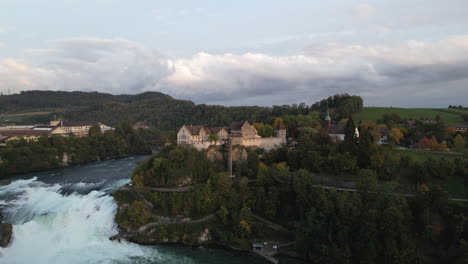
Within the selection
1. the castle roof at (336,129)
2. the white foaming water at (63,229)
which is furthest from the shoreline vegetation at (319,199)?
the castle roof at (336,129)

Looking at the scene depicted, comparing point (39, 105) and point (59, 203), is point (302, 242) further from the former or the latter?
point (39, 105)

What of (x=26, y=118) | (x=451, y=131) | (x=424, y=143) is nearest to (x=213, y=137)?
(x=424, y=143)

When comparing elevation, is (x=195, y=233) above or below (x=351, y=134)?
below

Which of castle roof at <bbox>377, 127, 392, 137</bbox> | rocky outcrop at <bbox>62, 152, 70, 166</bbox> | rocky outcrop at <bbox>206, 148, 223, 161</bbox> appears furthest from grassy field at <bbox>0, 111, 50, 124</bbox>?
castle roof at <bbox>377, 127, 392, 137</bbox>

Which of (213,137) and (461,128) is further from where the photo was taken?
(461,128)

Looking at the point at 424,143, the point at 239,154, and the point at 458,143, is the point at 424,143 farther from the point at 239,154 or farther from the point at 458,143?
the point at 239,154

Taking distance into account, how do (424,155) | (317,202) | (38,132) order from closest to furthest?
(317,202), (424,155), (38,132)

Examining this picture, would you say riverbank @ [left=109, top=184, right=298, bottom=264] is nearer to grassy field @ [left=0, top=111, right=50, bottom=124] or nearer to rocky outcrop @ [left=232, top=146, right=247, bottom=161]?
rocky outcrop @ [left=232, top=146, right=247, bottom=161]
